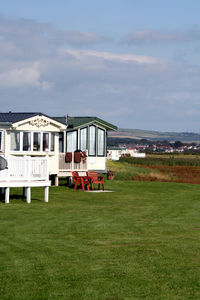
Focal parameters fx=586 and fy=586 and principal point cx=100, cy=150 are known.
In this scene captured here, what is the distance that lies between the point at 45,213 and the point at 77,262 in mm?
7830

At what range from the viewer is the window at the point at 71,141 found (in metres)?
35.2

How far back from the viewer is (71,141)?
3538cm

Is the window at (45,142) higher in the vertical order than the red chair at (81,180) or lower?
higher

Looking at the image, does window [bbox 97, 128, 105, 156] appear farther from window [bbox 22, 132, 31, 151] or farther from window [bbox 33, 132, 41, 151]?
window [bbox 22, 132, 31, 151]

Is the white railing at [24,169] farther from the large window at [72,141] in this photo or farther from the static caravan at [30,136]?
the large window at [72,141]

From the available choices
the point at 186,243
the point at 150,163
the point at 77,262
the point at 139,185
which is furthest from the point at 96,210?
the point at 150,163

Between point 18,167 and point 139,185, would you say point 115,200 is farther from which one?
point 139,185

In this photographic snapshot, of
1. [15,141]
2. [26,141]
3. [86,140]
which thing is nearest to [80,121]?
[86,140]

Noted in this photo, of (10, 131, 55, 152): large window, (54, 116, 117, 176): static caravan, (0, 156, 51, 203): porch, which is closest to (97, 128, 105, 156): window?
(54, 116, 117, 176): static caravan

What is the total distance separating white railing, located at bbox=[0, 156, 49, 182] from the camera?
21.0m

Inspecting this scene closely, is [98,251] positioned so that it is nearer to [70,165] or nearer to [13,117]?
[13,117]

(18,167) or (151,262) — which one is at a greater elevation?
(18,167)

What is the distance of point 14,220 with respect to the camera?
15.7m

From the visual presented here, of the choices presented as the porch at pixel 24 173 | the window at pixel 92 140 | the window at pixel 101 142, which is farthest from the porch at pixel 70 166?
the porch at pixel 24 173
